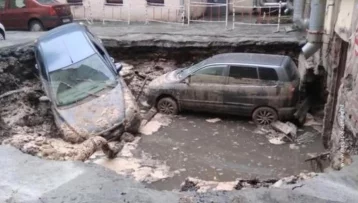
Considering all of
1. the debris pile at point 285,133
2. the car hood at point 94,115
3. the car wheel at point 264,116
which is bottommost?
the debris pile at point 285,133

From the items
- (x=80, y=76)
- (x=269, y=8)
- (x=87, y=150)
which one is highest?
(x=269, y=8)

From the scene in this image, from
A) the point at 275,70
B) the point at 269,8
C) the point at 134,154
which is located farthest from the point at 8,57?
the point at 269,8

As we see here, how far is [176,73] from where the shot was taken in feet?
34.6

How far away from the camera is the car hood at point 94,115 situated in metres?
7.71

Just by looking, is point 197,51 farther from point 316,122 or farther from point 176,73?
point 316,122

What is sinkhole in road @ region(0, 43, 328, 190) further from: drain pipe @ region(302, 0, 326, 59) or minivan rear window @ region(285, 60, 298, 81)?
drain pipe @ region(302, 0, 326, 59)

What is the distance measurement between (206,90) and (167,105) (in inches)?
43.7

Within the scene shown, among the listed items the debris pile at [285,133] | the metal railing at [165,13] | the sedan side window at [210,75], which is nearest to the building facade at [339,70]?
the debris pile at [285,133]

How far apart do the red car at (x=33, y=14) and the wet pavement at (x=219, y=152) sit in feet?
24.3

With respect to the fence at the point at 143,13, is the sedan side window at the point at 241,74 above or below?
below

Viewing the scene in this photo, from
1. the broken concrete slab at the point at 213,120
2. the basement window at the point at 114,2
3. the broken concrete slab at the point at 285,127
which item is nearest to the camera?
the broken concrete slab at the point at 285,127

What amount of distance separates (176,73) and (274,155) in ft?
12.2

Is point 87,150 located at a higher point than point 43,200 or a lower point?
lower

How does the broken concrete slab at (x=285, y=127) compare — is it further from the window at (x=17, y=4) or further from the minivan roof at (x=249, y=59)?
the window at (x=17, y=4)
